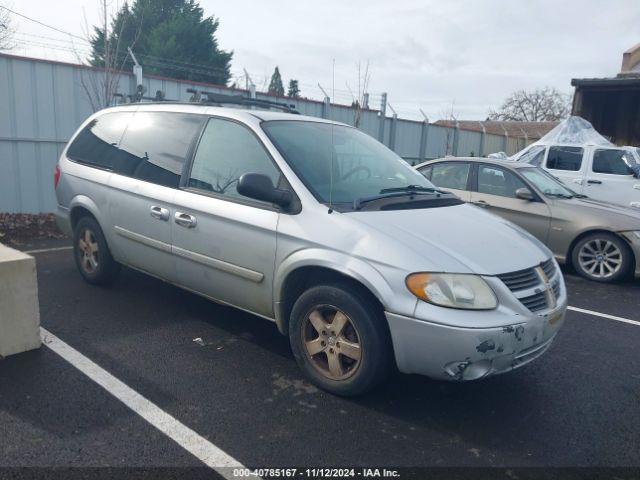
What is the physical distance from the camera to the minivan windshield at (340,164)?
371cm

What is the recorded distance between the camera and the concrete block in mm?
3727

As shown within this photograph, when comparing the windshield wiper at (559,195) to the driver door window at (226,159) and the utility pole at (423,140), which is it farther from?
the utility pole at (423,140)

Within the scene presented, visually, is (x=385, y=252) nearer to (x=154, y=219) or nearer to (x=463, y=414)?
(x=463, y=414)

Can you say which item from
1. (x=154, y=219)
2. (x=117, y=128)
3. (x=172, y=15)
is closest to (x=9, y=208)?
(x=117, y=128)

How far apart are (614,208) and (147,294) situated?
5.82 m

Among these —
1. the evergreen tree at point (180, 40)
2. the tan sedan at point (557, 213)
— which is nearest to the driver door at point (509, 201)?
the tan sedan at point (557, 213)

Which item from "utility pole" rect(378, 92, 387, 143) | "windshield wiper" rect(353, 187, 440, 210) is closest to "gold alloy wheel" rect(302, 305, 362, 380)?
"windshield wiper" rect(353, 187, 440, 210)

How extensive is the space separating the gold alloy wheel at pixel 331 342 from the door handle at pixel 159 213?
5.10ft

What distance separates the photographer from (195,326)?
177 inches

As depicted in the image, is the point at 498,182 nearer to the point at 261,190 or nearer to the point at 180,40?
the point at 261,190

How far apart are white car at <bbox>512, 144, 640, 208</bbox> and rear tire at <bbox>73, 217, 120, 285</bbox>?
28.9 feet

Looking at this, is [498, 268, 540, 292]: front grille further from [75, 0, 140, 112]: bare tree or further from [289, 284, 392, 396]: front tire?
[75, 0, 140, 112]: bare tree

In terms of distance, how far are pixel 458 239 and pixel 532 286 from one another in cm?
52

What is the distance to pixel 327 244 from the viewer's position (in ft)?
10.9
